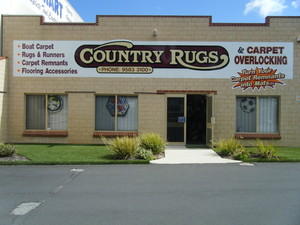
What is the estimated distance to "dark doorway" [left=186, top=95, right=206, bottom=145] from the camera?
15547 mm

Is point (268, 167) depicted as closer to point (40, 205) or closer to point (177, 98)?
point (177, 98)

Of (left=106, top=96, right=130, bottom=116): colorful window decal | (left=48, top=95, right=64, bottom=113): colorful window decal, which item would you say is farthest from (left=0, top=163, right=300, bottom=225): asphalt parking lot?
(left=48, top=95, right=64, bottom=113): colorful window decal

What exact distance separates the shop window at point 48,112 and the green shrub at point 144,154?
16.8 ft

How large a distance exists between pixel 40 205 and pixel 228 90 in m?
10.5

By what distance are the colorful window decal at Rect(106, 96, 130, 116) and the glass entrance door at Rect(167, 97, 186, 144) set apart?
6.71 feet

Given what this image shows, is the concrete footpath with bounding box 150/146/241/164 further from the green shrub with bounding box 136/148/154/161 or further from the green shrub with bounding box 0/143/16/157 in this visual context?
the green shrub with bounding box 0/143/16/157

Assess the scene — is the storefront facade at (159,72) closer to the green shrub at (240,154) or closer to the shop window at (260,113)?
the shop window at (260,113)

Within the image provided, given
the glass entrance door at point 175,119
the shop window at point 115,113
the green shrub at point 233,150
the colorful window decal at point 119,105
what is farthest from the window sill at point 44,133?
the green shrub at point 233,150

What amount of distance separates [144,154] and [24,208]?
554 centimetres

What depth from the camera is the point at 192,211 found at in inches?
212

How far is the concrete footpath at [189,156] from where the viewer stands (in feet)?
34.3

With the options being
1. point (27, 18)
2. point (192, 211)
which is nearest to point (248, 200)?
point (192, 211)

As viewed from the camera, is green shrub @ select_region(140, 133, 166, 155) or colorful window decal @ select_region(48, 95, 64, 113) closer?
green shrub @ select_region(140, 133, 166, 155)

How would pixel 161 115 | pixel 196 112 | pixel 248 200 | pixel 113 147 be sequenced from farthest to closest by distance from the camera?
pixel 196 112, pixel 161 115, pixel 113 147, pixel 248 200
